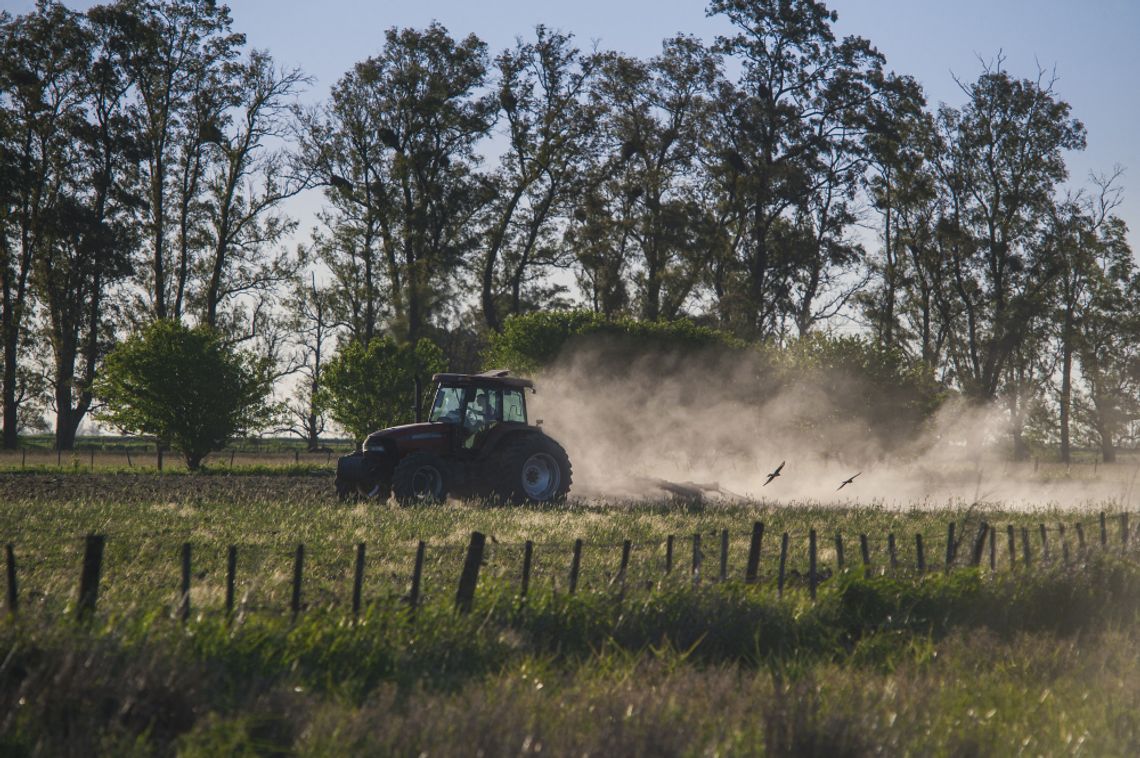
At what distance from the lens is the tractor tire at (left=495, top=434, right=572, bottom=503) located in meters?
20.9

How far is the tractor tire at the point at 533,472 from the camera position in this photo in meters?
20.9

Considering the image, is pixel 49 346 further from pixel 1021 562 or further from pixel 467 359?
pixel 1021 562

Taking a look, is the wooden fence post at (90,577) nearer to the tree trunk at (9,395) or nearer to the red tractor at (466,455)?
the red tractor at (466,455)

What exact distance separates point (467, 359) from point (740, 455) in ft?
76.4

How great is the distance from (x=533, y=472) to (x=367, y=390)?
62.6ft

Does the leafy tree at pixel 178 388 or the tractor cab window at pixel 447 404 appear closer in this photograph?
the tractor cab window at pixel 447 404

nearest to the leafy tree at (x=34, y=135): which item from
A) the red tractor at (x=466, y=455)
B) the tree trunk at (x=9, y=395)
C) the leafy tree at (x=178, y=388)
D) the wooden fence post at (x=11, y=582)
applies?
the tree trunk at (x=9, y=395)

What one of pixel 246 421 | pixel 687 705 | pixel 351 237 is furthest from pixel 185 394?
pixel 687 705

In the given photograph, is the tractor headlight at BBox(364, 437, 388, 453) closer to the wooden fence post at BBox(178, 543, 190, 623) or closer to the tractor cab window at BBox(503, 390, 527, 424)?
the tractor cab window at BBox(503, 390, 527, 424)

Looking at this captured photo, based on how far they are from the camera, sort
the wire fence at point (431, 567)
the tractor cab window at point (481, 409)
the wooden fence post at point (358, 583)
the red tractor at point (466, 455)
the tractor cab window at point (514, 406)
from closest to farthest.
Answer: the wooden fence post at point (358, 583)
the wire fence at point (431, 567)
the red tractor at point (466, 455)
the tractor cab window at point (481, 409)
the tractor cab window at point (514, 406)

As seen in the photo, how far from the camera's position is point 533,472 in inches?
857

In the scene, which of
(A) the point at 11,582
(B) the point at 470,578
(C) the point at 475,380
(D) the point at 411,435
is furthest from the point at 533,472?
(A) the point at 11,582

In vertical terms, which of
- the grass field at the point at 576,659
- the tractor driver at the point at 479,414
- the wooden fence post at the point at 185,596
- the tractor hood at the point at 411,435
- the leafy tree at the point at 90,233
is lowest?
the grass field at the point at 576,659

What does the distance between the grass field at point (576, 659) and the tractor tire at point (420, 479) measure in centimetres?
579
